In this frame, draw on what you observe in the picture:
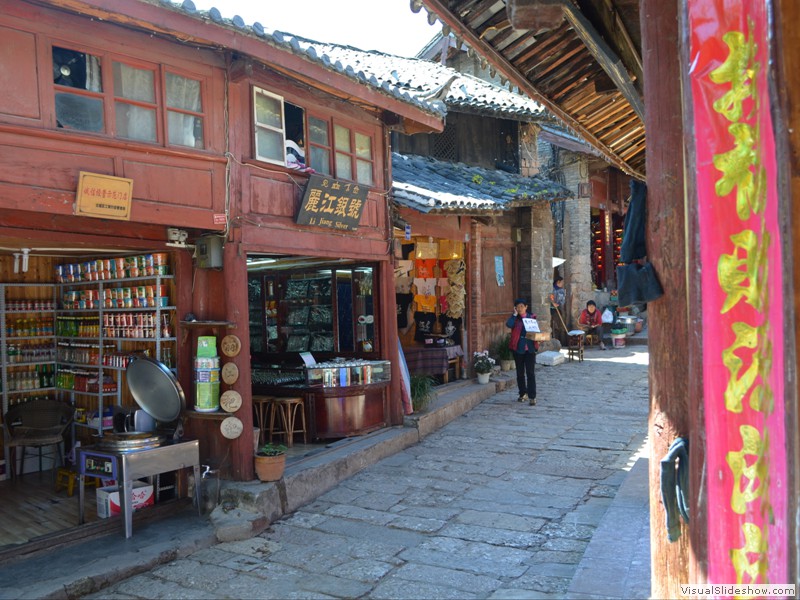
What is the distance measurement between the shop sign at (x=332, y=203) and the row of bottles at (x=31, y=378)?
4.19 m

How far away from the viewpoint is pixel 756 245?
258 cm

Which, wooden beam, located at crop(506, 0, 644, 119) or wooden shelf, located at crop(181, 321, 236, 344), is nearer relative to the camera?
wooden beam, located at crop(506, 0, 644, 119)

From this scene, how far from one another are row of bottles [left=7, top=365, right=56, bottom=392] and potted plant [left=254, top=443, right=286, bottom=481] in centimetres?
362

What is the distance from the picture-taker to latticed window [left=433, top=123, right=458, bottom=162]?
16375 millimetres

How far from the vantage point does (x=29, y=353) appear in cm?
867

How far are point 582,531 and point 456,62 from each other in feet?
62.5

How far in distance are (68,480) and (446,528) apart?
4666 mm

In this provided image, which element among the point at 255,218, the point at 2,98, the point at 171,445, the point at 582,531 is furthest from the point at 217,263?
the point at 582,531

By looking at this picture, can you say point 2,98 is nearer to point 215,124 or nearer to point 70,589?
point 215,124

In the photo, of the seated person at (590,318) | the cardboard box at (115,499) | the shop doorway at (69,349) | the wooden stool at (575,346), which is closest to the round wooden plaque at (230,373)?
the shop doorway at (69,349)

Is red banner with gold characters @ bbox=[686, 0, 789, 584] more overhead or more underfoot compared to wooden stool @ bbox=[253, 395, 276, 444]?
more overhead

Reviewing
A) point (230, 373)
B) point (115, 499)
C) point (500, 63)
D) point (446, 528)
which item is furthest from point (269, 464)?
point (500, 63)

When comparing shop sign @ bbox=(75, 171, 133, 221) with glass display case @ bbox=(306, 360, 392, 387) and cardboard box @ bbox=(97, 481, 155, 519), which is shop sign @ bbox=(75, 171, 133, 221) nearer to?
cardboard box @ bbox=(97, 481, 155, 519)

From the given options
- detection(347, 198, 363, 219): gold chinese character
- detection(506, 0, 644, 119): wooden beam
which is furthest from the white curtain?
detection(506, 0, 644, 119): wooden beam
